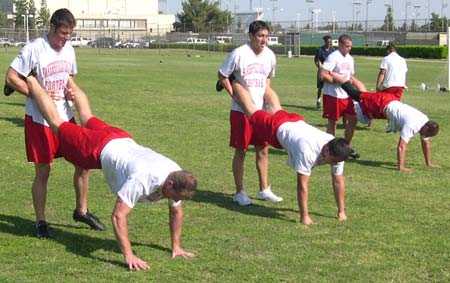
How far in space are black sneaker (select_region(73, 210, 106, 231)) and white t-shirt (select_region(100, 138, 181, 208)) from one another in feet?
4.26

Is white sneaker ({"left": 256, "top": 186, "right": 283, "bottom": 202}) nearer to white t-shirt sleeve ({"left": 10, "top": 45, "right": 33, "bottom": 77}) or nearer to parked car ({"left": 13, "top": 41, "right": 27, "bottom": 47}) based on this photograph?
white t-shirt sleeve ({"left": 10, "top": 45, "right": 33, "bottom": 77})

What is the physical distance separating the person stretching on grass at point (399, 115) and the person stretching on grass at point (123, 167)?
5372mm

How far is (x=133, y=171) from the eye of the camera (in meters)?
5.68

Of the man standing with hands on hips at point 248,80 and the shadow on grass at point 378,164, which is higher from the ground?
the man standing with hands on hips at point 248,80

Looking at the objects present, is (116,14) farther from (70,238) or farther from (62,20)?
(62,20)

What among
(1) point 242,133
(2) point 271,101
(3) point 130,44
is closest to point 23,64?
(1) point 242,133

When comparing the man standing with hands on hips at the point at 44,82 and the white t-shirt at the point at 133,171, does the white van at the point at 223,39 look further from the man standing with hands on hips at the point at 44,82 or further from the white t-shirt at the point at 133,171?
the white t-shirt at the point at 133,171

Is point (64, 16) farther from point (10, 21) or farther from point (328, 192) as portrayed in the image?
point (10, 21)

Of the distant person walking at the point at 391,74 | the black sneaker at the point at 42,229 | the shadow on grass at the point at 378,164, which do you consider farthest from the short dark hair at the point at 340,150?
the distant person walking at the point at 391,74

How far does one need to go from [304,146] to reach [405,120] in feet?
13.3

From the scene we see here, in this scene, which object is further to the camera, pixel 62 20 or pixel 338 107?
pixel 338 107

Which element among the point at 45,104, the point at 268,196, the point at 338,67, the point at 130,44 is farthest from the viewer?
the point at 130,44

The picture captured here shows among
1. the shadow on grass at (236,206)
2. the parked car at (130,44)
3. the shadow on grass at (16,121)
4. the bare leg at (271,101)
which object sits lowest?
the shadow on grass at (236,206)

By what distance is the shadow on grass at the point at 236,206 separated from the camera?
26.4ft
